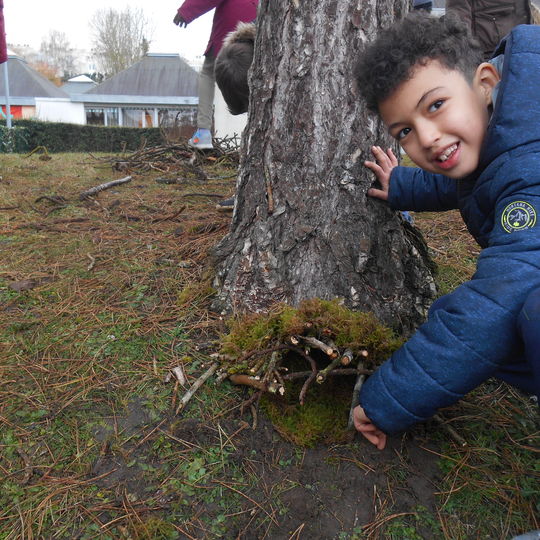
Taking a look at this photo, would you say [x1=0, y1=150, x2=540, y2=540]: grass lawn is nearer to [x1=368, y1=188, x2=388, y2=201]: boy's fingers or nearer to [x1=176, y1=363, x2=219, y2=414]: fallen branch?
[x1=176, y1=363, x2=219, y2=414]: fallen branch

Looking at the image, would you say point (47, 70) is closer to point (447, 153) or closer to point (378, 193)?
point (378, 193)

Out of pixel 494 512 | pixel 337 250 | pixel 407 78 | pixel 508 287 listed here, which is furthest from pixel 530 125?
pixel 494 512

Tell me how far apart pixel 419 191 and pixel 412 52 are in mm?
596

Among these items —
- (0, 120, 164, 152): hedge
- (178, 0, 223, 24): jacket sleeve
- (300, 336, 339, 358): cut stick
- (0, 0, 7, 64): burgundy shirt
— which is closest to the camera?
(300, 336, 339, 358): cut stick

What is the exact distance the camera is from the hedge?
15.6m

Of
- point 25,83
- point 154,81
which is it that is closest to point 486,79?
point 154,81

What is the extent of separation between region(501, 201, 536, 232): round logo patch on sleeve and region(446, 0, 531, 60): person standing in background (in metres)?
3.00

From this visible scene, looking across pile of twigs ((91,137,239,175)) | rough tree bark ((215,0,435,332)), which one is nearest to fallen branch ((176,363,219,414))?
rough tree bark ((215,0,435,332))

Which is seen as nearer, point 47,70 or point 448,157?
point 448,157

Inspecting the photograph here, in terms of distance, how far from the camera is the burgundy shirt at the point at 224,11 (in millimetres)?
4332

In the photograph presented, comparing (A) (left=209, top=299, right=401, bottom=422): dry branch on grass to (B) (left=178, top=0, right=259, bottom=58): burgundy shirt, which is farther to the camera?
(B) (left=178, top=0, right=259, bottom=58): burgundy shirt

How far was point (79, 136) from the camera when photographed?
16.4m

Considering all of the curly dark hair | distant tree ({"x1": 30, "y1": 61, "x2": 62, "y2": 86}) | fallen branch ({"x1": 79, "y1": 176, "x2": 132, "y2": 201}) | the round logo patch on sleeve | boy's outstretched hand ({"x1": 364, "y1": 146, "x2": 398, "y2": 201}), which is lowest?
fallen branch ({"x1": 79, "y1": 176, "x2": 132, "y2": 201})

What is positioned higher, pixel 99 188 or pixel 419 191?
pixel 419 191
